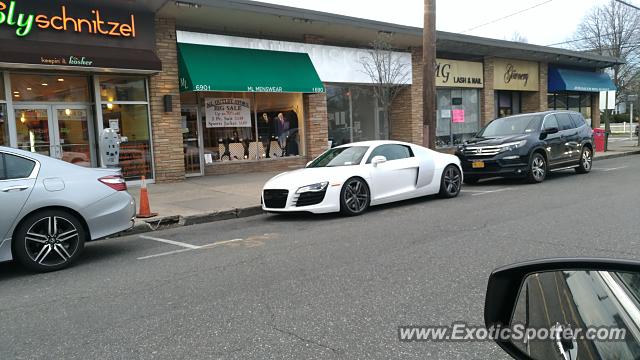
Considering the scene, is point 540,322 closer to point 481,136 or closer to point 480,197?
point 480,197

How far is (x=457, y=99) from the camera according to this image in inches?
904

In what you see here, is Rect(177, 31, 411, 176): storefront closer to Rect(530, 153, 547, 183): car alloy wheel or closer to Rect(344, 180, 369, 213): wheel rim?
Rect(344, 180, 369, 213): wheel rim

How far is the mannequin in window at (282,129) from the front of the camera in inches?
679

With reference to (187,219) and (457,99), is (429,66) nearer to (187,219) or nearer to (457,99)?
(187,219)

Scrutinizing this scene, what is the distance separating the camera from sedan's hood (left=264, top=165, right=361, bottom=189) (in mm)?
8797

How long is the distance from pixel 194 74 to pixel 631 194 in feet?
34.9

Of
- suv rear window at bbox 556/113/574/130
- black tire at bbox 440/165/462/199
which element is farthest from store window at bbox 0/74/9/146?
suv rear window at bbox 556/113/574/130

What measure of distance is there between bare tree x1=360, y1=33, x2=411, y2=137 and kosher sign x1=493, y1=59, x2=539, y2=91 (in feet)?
22.1

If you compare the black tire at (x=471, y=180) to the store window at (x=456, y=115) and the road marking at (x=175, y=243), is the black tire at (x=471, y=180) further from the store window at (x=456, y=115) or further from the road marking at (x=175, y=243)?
the store window at (x=456, y=115)

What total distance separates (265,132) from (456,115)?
1000 centimetres

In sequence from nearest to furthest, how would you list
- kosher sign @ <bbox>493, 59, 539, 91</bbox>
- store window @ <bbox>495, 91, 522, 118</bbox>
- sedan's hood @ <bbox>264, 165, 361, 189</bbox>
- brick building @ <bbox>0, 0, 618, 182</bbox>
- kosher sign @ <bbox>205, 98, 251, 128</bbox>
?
sedan's hood @ <bbox>264, 165, 361, 189</bbox>, brick building @ <bbox>0, 0, 618, 182</bbox>, kosher sign @ <bbox>205, 98, 251, 128</bbox>, kosher sign @ <bbox>493, 59, 539, 91</bbox>, store window @ <bbox>495, 91, 522, 118</bbox>

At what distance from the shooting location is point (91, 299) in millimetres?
4879

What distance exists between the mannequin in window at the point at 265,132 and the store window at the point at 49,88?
5342 mm

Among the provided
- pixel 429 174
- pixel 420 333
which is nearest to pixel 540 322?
pixel 420 333
